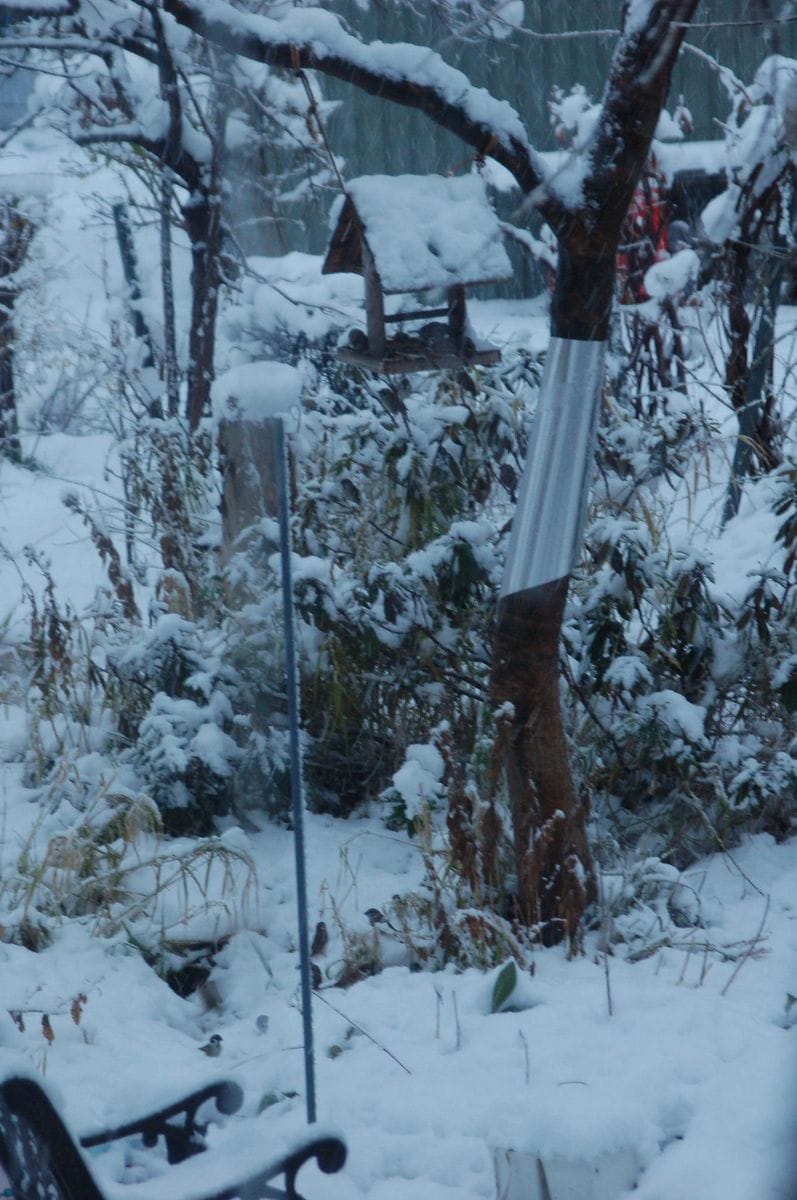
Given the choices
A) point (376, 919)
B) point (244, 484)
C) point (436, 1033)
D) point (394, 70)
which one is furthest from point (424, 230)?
point (436, 1033)

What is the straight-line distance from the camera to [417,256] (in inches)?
117

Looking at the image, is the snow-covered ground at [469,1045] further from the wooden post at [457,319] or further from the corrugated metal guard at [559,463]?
the wooden post at [457,319]

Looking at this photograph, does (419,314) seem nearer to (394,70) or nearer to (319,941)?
(394,70)

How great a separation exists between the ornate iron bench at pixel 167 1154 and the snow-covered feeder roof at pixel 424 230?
75.2 inches

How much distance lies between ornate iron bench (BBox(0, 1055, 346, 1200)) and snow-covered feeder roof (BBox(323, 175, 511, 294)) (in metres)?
1.91

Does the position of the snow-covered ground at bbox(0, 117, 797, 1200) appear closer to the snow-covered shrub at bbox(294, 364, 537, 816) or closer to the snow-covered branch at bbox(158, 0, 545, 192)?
the snow-covered shrub at bbox(294, 364, 537, 816)

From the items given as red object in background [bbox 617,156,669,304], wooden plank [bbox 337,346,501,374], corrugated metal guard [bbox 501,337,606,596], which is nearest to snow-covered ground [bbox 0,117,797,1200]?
corrugated metal guard [bbox 501,337,606,596]

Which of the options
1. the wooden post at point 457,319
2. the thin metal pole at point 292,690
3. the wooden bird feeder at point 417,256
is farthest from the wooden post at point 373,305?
the thin metal pole at point 292,690

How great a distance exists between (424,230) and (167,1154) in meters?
2.23

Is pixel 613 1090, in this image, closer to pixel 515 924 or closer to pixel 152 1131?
pixel 515 924

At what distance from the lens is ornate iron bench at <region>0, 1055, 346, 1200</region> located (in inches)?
67.7

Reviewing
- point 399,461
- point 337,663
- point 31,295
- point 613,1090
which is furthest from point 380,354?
point 31,295

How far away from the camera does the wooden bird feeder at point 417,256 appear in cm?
296

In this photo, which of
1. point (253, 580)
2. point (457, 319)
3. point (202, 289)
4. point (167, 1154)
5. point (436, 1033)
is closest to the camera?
point (167, 1154)
